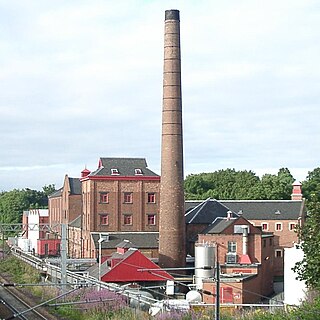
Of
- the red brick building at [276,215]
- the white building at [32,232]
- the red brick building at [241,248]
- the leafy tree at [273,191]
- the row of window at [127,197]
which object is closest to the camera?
the red brick building at [241,248]

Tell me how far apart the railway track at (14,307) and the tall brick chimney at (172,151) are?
423 inches

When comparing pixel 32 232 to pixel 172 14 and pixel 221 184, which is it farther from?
pixel 172 14

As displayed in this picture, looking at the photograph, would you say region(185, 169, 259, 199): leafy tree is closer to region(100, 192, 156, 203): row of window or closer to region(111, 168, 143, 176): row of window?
region(100, 192, 156, 203): row of window

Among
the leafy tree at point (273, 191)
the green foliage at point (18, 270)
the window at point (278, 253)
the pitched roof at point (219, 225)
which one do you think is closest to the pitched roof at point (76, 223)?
the green foliage at point (18, 270)

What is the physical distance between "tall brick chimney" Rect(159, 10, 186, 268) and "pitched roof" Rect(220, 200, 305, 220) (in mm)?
17690

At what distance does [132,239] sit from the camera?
58.0m

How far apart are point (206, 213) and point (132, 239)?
6363 millimetres

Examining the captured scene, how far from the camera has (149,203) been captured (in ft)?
203

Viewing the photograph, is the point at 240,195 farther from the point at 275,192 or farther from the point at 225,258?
the point at 225,258

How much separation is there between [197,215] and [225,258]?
6133 mm

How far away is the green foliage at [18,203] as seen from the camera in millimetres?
126125

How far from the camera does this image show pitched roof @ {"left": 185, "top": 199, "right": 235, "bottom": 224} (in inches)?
2258

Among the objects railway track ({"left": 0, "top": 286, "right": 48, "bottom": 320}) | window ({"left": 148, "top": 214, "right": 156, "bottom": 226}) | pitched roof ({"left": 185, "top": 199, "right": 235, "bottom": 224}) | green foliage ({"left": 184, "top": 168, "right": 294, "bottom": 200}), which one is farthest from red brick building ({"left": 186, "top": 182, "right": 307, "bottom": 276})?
railway track ({"left": 0, "top": 286, "right": 48, "bottom": 320})

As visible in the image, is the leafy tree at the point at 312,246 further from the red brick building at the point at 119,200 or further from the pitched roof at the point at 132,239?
the red brick building at the point at 119,200
